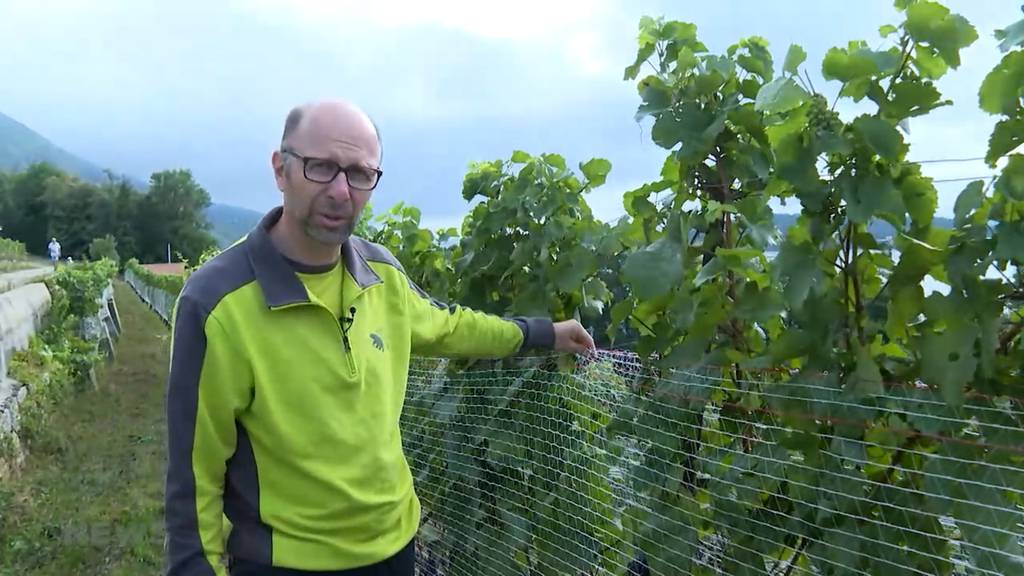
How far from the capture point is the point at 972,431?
5.17ft

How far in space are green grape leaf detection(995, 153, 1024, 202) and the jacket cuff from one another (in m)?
1.45

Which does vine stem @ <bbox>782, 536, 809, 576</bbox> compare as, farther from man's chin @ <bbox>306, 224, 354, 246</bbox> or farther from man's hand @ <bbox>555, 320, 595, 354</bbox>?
man's chin @ <bbox>306, 224, 354, 246</bbox>

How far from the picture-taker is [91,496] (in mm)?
7031

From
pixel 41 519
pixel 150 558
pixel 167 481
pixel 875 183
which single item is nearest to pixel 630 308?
pixel 875 183

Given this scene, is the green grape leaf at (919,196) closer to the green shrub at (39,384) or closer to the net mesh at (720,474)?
the net mesh at (720,474)

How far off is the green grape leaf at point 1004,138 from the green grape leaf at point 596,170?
1642 mm

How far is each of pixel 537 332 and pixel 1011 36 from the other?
1.59 metres

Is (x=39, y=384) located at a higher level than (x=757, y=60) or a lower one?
lower

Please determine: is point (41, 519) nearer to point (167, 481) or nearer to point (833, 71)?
point (167, 481)

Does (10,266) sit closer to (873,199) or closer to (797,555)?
(797,555)

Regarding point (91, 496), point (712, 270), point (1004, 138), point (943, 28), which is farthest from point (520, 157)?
point (91, 496)

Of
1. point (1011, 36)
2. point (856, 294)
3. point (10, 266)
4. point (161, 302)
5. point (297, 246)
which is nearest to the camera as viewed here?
point (1011, 36)

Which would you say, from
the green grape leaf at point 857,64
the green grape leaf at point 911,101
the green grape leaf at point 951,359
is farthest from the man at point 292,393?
the green grape leaf at point 951,359

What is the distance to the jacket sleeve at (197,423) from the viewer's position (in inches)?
77.9
